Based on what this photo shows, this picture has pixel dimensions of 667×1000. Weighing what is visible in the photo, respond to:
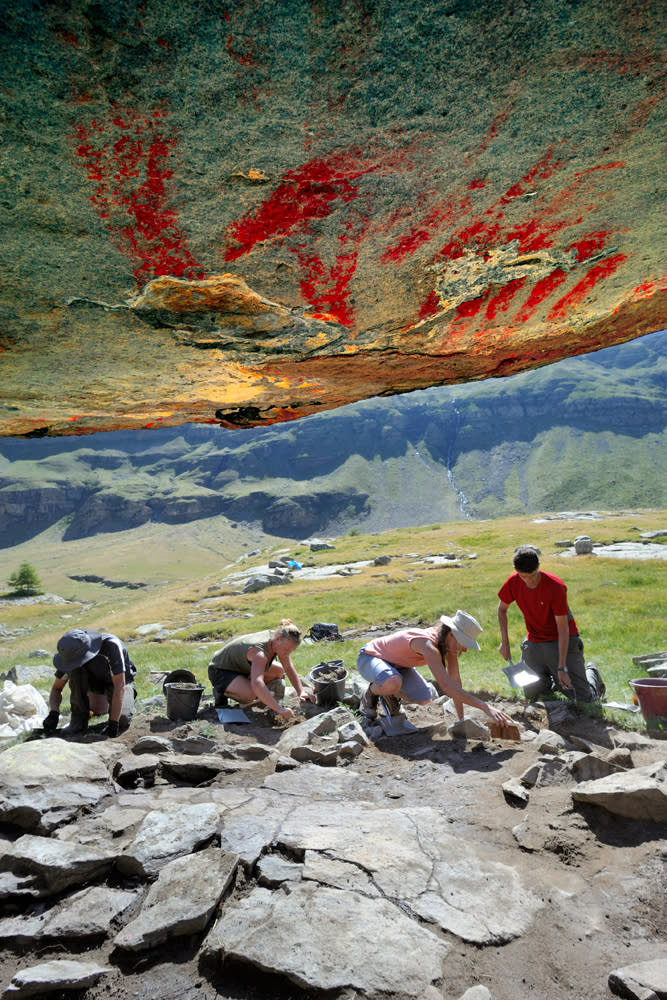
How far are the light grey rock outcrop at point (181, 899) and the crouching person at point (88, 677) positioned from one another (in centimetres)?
320

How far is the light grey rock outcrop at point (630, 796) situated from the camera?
12.7 ft

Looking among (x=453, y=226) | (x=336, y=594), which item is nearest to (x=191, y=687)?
(x=453, y=226)

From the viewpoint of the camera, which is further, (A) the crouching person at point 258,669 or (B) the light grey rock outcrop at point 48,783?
(A) the crouching person at point 258,669

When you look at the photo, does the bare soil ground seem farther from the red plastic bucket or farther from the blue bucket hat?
the blue bucket hat

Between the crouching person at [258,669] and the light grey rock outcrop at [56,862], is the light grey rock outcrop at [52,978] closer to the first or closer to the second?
the light grey rock outcrop at [56,862]

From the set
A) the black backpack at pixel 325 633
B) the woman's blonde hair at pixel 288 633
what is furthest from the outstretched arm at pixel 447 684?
the black backpack at pixel 325 633

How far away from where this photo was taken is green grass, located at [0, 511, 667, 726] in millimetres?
11531

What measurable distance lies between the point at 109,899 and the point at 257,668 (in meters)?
3.69

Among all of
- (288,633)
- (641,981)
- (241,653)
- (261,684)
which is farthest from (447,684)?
(641,981)

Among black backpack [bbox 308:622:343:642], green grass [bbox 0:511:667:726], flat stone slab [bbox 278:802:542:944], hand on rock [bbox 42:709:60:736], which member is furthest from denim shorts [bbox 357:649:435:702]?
black backpack [bbox 308:622:343:642]

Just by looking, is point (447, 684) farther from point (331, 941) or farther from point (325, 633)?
point (325, 633)

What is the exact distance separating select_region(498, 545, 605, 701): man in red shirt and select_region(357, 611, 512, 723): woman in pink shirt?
3.05 feet

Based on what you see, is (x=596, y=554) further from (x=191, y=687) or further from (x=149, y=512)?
(x=149, y=512)

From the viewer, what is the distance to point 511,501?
15925cm
